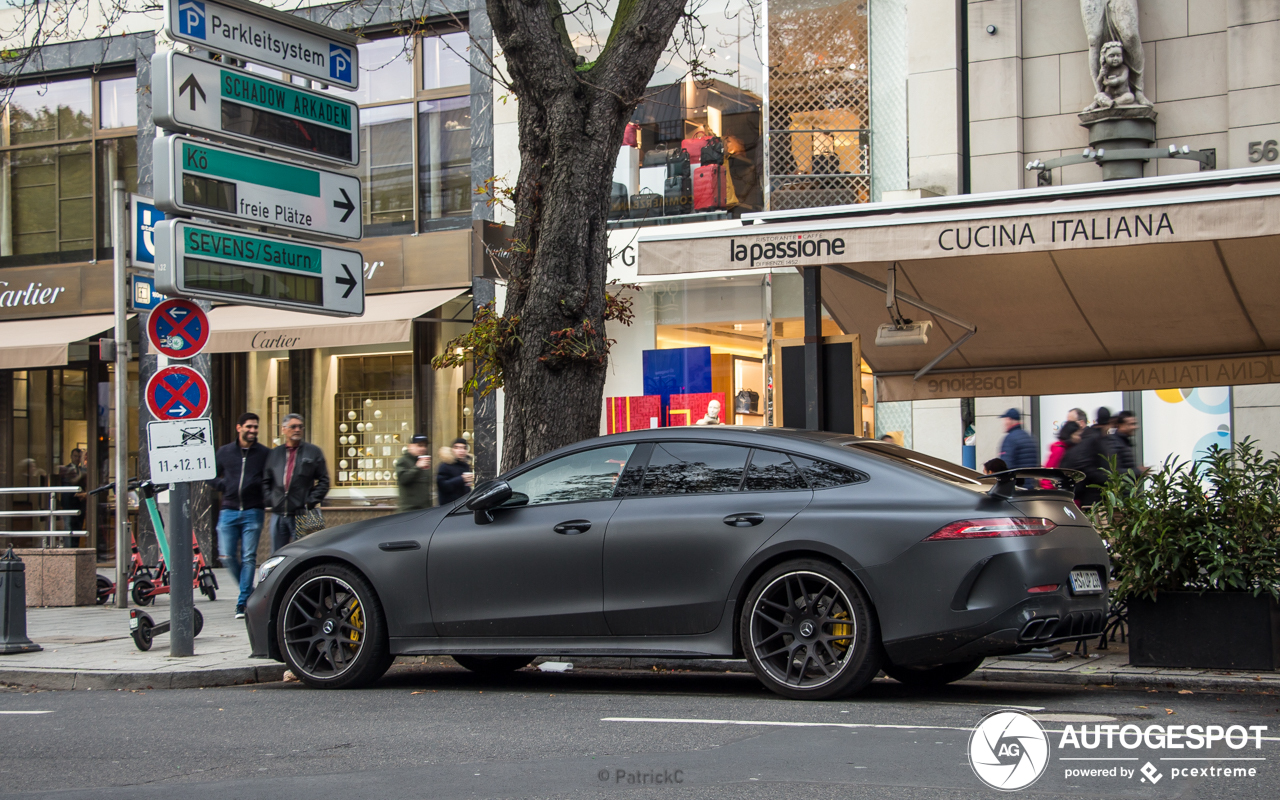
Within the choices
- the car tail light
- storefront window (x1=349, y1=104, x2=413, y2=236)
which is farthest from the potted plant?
storefront window (x1=349, y1=104, x2=413, y2=236)

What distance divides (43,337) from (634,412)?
9.06 metres

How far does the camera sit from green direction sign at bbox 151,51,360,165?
8891 millimetres

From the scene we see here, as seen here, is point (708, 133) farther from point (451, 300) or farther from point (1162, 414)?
point (1162, 414)

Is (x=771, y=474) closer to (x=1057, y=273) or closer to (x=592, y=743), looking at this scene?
(x=592, y=743)

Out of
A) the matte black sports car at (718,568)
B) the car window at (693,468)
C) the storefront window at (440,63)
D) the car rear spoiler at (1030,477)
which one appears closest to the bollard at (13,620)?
the matte black sports car at (718,568)

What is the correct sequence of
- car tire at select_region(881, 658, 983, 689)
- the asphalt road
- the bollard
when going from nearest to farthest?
1. the asphalt road
2. car tire at select_region(881, 658, 983, 689)
3. the bollard

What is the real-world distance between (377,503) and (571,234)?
10.0m

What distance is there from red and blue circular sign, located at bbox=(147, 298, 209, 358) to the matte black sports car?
7.27 feet

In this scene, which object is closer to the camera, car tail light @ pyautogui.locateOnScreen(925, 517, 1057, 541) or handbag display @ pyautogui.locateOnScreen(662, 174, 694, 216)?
car tail light @ pyautogui.locateOnScreen(925, 517, 1057, 541)

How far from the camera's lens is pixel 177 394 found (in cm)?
950

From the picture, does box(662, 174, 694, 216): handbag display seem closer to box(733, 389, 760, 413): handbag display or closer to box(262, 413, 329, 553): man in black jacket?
box(733, 389, 760, 413): handbag display

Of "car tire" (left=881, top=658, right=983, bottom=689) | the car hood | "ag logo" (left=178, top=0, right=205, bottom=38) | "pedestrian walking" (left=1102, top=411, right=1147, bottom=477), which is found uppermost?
"ag logo" (left=178, top=0, right=205, bottom=38)

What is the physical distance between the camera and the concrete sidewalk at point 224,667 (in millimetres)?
7461

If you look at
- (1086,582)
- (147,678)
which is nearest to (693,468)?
(1086,582)
